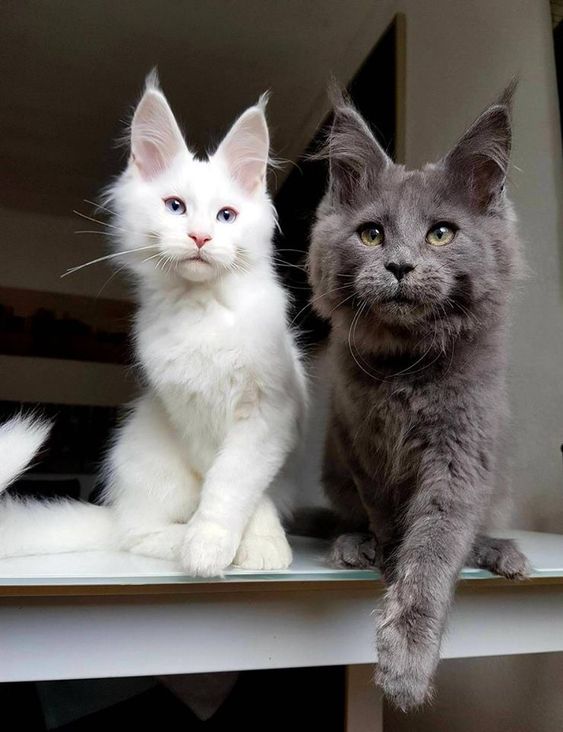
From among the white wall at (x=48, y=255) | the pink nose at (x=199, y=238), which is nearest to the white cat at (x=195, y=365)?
the pink nose at (x=199, y=238)

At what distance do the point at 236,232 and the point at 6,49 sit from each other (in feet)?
3.85

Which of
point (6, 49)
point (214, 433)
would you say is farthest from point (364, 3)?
point (214, 433)

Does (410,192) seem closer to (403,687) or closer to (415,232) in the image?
(415,232)

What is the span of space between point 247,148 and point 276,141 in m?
0.81

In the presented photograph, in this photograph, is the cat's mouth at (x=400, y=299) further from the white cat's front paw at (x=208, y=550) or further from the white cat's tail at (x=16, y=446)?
the white cat's tail at (x=16, y=446)

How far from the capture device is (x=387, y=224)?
774 millimetres

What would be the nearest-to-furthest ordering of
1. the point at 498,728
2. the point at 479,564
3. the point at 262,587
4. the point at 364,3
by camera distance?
the point at 262,587
the point at 479,564
the point at 498,728
the point at 364,3

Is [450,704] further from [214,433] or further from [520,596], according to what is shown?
[214,433]

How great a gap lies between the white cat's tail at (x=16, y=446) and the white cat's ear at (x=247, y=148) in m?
0.47

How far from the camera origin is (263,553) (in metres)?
0.77

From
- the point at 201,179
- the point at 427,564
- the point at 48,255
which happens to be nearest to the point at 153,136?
the point at 201,179

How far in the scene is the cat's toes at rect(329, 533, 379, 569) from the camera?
0.79m

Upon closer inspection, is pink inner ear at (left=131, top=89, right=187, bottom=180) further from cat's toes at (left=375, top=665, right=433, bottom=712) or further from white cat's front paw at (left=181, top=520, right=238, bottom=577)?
cat's toes at (left=375, top=665, right=433, bottom=712)

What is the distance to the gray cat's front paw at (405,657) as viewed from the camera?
2.07 ft
